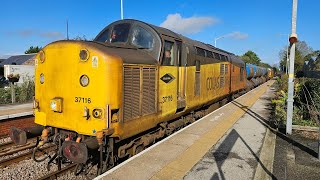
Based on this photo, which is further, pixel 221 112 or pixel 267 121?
pixel 221 112

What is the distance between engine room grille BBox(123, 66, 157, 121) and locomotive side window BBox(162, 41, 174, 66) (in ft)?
2.19

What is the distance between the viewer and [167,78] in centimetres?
700

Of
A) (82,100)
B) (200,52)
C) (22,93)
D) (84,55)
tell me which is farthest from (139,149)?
(22,93)

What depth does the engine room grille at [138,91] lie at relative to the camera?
5.39m

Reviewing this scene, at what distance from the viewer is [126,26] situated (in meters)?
6.87

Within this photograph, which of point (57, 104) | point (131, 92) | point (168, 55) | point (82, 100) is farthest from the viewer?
point (168, 55)

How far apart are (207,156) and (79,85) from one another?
3311 millimetres

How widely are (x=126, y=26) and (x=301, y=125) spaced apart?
6778 millimetres

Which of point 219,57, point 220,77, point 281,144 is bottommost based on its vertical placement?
point 281,144

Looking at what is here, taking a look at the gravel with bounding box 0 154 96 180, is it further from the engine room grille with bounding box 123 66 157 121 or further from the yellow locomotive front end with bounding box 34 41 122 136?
the engine room grille with bounding box 123 66 157 121

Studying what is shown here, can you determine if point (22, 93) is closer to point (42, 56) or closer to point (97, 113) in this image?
point (42, 56)

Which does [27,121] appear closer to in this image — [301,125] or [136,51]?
[136,51]

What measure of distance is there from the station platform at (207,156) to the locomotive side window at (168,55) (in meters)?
2.13

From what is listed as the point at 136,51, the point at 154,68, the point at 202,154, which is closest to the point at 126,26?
the point at 136,51
